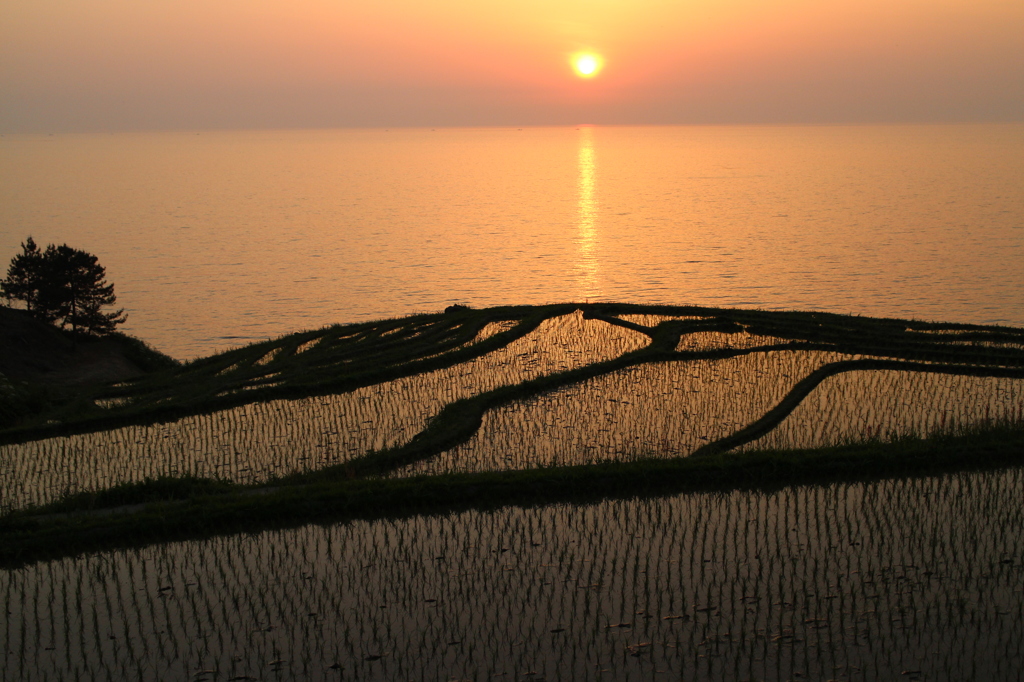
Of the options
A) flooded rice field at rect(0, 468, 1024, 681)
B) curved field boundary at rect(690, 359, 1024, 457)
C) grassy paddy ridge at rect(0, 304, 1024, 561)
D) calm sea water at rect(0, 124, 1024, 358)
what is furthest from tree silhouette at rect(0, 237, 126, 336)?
curved field boundary at rect(690, 359, 1024, 457)

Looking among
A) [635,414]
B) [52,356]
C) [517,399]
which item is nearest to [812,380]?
[635,414]

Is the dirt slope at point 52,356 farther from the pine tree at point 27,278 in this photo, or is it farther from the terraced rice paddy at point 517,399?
the terraced rice paddy at point 517,399

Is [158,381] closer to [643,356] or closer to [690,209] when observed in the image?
[643,356]

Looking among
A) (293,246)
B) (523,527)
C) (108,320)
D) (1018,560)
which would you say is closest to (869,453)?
(1018,560)

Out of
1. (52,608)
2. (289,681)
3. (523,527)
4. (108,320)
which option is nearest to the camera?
(289,681)

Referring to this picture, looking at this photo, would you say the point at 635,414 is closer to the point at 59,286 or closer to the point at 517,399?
the point at 517,399

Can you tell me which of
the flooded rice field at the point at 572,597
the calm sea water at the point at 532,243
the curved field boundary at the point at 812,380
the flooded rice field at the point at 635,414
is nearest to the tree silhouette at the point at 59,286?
the calm sea water at the point at 532,243
